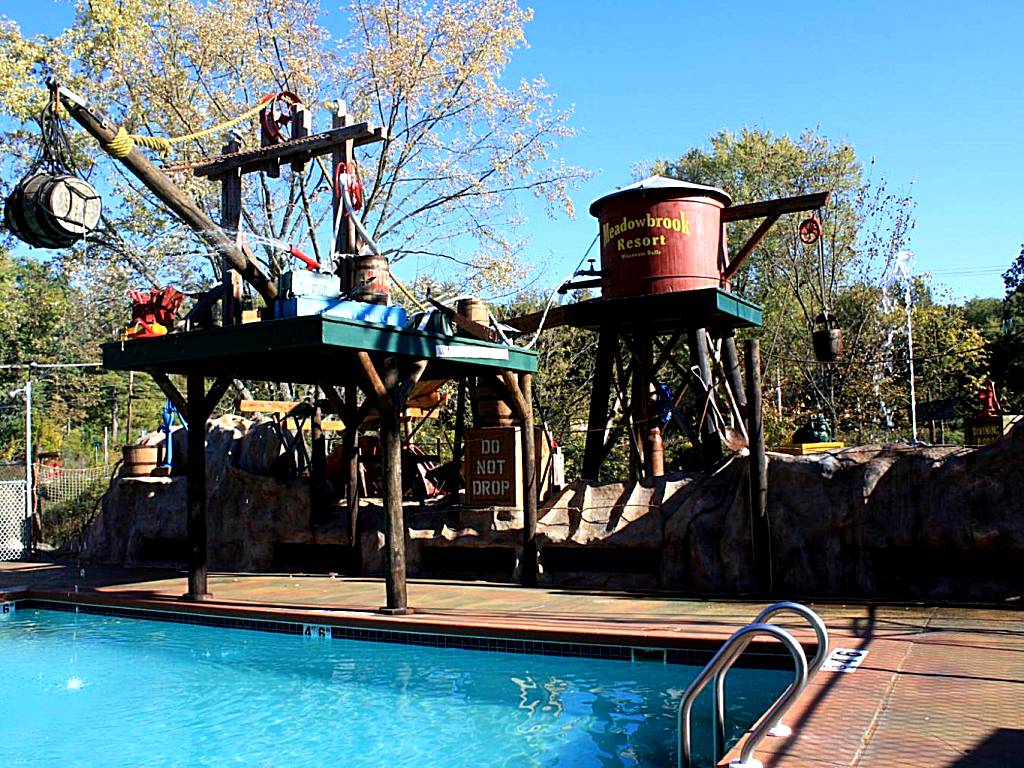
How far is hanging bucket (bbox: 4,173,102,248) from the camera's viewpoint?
8.59m

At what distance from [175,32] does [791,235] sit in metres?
18.3

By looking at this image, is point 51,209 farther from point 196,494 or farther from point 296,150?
point 196,494

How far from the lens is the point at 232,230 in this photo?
10883 mm

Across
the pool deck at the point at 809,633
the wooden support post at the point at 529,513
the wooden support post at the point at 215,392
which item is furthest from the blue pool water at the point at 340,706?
the wooden support post at the point at 529,513

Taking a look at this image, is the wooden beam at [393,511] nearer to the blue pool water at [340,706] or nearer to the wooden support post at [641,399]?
the blue pool water at [340,706]

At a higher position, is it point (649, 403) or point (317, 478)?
point (649, 403)

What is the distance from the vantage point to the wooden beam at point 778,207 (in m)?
12.8

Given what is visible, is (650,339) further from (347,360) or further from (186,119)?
(186,119)

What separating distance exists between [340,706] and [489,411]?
6577 mm

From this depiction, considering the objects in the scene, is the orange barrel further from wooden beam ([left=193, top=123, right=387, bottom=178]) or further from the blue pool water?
the blue pool water

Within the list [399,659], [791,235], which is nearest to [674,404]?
[399,659]

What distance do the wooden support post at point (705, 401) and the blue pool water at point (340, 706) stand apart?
17.7ft

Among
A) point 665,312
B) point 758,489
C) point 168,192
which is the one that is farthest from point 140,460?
point 758,489

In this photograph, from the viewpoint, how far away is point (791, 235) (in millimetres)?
29859
